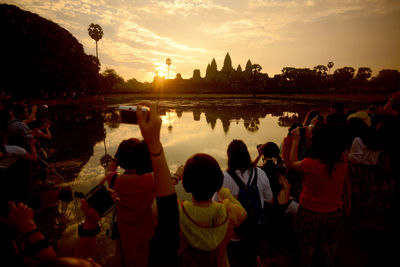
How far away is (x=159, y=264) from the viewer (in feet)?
9.30

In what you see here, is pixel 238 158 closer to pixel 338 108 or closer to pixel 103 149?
pixel 338 108

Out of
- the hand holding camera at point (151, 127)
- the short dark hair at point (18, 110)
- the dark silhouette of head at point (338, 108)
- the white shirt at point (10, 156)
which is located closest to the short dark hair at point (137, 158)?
the hand holding camera at point (151, 127)

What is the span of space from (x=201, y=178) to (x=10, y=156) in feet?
14.0

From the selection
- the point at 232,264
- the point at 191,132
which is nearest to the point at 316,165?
the point at 232,264

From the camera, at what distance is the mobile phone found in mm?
1080

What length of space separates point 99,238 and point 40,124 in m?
4.93

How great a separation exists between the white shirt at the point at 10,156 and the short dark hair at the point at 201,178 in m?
4.01

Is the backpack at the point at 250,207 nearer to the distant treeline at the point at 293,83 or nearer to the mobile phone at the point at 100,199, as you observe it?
the mobile phone at the point at 100,199

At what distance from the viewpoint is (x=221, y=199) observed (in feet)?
5.62

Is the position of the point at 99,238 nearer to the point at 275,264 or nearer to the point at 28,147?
the point at 28,147

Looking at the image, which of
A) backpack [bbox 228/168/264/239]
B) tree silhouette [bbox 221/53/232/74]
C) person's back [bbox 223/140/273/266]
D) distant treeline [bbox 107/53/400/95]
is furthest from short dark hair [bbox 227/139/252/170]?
tree silhouette [bbox 221/53/232/74]

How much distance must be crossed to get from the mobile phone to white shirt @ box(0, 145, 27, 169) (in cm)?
371

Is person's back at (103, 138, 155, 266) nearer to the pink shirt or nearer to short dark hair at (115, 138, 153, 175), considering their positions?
short dark hair at (115, 138, 153, 175)

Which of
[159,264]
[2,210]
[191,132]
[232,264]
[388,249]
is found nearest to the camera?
[2,210]
